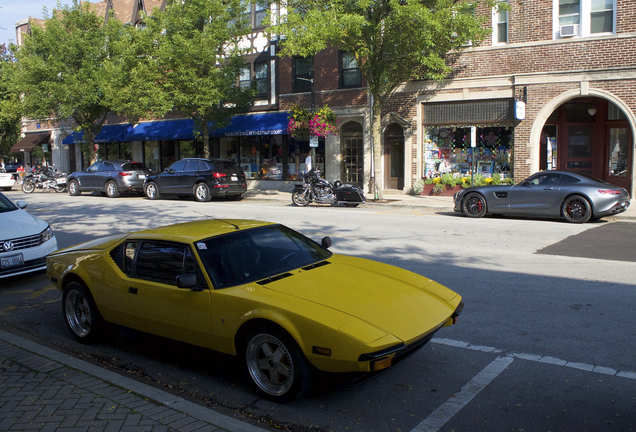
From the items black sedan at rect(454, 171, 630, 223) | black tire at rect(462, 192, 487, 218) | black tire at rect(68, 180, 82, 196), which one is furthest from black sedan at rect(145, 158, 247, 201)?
black sedan at rect(454, 171, 630, 223)

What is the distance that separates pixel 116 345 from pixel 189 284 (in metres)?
1.87

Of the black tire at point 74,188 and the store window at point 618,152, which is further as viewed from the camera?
the black tire at point 74,188

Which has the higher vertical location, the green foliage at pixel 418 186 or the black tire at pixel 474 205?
the green foliage at pixel 418 186

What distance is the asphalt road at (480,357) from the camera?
381 cm

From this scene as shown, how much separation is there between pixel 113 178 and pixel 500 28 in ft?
56.3

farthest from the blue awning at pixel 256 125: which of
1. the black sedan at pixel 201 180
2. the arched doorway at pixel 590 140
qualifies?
the arched doorway at pixel 590 140

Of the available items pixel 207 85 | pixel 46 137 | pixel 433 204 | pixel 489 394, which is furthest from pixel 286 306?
pixel 46 137

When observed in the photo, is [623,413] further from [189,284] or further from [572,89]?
[572,89]

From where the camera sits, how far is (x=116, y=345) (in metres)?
5.60

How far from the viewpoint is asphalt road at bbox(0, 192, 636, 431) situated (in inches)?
150

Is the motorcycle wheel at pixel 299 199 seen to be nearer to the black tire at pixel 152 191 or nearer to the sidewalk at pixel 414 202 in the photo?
the sidewalk at pixel 414 202

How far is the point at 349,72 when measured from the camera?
950 inches

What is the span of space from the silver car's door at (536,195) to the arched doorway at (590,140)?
744cm

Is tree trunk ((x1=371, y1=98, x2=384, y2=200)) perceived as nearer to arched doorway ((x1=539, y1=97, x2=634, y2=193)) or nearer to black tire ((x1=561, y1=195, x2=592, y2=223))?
arched doorway ((x1=539, y1=97, x2=634, y2=193))
